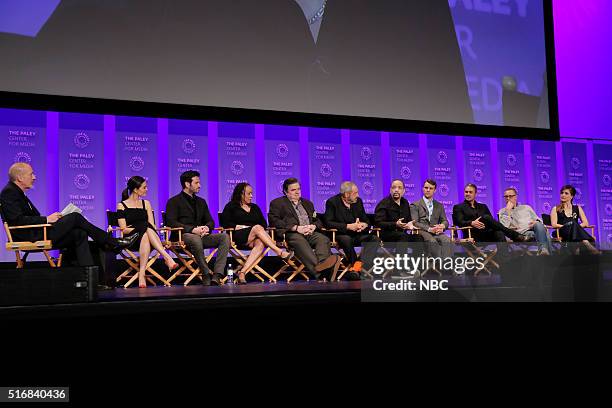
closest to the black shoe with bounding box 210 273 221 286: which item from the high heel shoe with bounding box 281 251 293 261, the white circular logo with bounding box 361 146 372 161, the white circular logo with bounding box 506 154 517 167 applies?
the high heel shoe with bounding box 281 251 293 261

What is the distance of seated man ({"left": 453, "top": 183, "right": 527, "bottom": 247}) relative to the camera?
7.53 metres

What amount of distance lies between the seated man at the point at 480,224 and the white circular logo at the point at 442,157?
1.72 metres

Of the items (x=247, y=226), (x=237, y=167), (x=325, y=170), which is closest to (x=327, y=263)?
(x=247, y=226)

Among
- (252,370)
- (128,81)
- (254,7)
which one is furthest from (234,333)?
(254,7)

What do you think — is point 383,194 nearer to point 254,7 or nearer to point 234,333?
point 254,7

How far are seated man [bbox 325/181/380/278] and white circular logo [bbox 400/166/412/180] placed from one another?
6.69 feet

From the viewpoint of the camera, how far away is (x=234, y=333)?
2148 millimetres

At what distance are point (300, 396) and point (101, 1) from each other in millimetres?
5913

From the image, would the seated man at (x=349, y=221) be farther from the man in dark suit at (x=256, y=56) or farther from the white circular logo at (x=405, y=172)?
the white circular logo at (x=405, y=172)

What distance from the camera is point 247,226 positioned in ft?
21.7

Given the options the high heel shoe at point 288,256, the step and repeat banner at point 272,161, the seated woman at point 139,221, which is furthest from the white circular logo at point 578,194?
the seated woman at point 139,221

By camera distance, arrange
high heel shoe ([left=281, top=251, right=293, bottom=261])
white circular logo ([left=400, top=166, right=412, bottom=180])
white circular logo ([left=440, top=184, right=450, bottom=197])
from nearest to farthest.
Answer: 1. high heel shoe ([left=281, top=251, right=293, bottom=261])
2. white circular logo ([left=400, top=166, right=412, bottom=180])
3. white circular logo ([left=440, top=184, right=450, bottom=197])

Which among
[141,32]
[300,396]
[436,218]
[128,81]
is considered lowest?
[300,396]

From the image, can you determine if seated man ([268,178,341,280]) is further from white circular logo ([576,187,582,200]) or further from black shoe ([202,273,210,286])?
white circular logo ([576,187,582,200])
